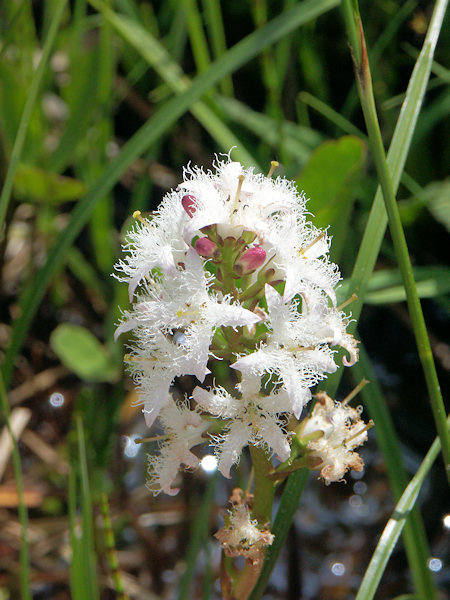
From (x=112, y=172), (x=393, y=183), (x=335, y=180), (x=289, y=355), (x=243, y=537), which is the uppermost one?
(x=112, y=172)

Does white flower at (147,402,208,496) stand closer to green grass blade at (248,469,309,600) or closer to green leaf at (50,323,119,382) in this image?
green grass blade at (248,469,309,600)

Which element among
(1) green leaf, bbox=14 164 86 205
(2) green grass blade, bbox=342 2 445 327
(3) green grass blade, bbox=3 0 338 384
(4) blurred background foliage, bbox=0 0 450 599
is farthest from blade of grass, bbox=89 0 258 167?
(2) green grass blade, bbox=342 2 445 327

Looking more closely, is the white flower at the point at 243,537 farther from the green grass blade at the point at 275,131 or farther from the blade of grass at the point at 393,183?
the green grass blade at the point at 275,131

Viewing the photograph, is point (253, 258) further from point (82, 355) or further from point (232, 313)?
point (82, 355)

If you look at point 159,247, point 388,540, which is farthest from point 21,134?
point 388,540

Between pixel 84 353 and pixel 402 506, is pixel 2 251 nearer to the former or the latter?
pixel 84 353

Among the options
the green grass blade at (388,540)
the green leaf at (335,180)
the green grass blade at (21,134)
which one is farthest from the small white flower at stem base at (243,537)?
the green grass blade at (21,134)
